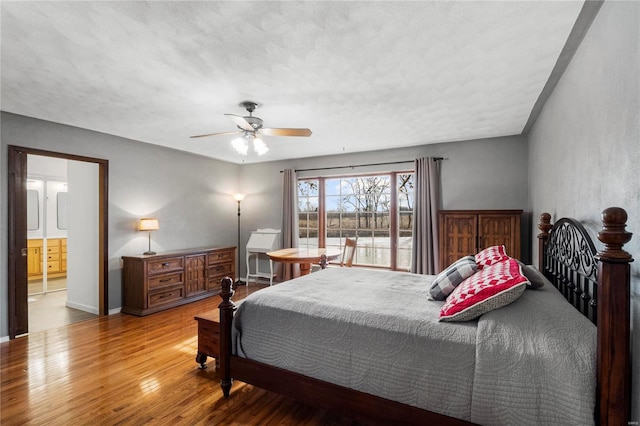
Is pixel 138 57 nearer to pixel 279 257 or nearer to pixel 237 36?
pixel 237 36

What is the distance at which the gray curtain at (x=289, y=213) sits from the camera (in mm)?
5879

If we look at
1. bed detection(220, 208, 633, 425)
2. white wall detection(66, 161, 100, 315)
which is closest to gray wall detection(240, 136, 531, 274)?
bed detection(220, 208, 633, 425)

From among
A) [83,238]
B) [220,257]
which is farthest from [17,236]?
[220,257]

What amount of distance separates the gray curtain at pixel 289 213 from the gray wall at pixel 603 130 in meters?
4.06

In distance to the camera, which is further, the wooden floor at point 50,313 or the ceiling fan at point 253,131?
the wooden floor at point 50,313

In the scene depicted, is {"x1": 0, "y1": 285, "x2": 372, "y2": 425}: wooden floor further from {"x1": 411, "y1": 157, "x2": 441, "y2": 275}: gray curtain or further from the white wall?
{"x1": 411, "y1": 157, "x2": 441, "y2": 275}: gray curtain

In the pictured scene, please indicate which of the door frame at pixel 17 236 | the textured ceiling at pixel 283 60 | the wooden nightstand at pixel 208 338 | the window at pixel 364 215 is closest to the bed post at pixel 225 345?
the wooden nightstand at pixel 208 338

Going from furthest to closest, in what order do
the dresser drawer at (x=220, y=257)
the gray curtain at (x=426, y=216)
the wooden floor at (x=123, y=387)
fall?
the dresser drawer at (x=220, y=257) < the gray curtain at (x=426, y=216) < the wooden floor at (x=123, y=387)

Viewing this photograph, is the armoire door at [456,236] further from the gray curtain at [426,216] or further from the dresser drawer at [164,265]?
the dresser drawer at [164,265]

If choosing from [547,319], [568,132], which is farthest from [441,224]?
[547,319]

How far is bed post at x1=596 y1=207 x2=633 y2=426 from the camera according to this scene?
116 cm

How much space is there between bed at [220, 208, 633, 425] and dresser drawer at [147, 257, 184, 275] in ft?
8.39

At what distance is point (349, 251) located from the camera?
5.29m

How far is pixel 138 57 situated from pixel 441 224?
374cm
